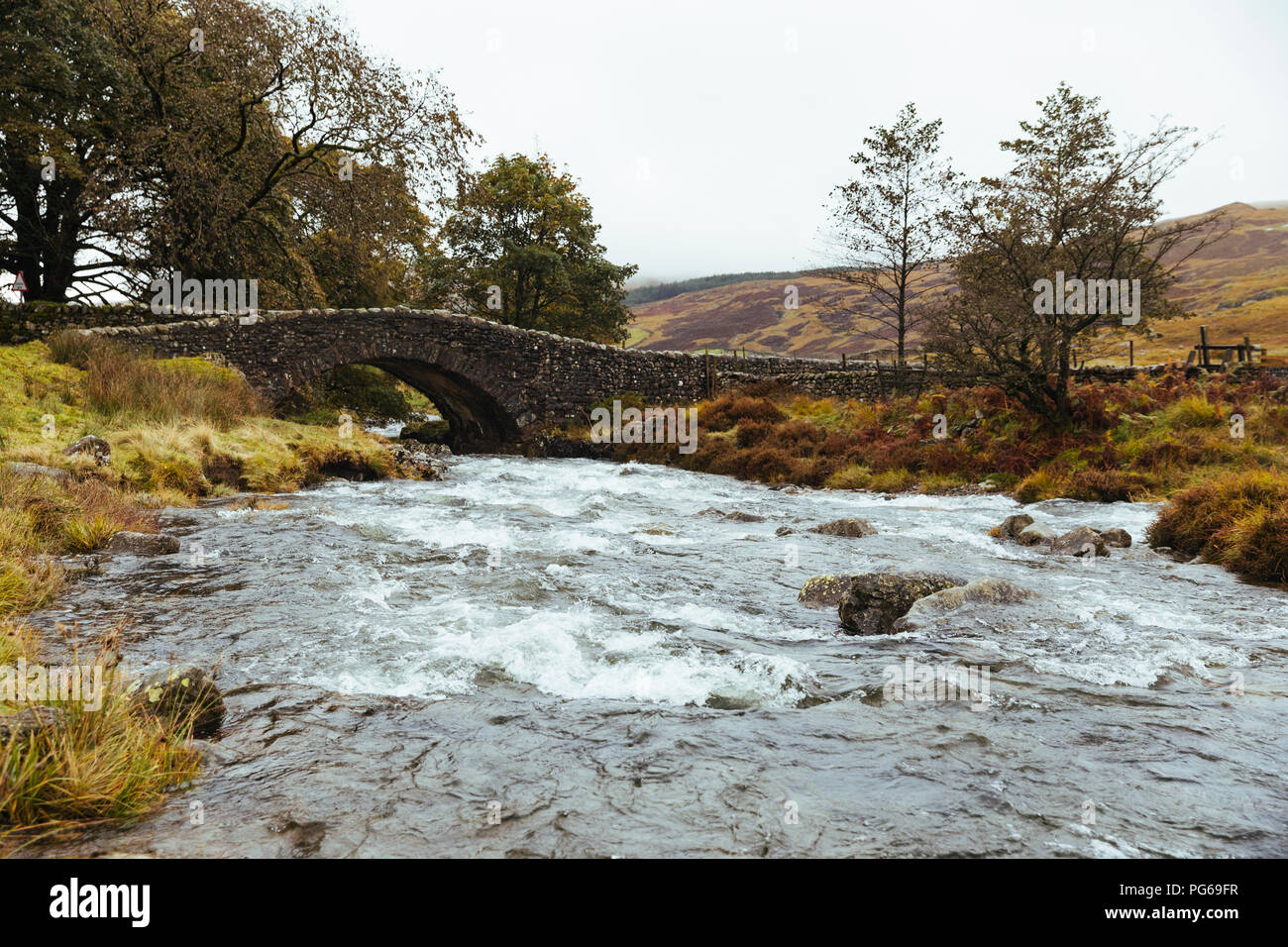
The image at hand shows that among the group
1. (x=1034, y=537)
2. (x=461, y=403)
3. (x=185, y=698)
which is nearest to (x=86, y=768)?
(x=185, y=698)

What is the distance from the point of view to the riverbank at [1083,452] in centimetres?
907

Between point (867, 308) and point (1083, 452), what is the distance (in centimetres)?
3319

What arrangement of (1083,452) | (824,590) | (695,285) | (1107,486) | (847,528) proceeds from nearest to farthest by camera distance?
(824,590), (847,528), (1107,486), (1083,452), (695,285)

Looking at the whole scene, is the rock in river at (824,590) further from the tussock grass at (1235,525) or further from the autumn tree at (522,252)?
the autumn tree at (522,252)

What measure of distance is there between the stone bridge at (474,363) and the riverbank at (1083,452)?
4.84 metres

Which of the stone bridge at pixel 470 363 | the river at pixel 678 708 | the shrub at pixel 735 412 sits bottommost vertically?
the river at pixel 678 708

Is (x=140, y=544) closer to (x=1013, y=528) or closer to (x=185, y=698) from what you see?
(x=185, y=698)

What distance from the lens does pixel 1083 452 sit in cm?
1446

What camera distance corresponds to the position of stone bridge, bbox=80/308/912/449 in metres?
18.3

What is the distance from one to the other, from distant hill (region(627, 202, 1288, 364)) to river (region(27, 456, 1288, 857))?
2666 centimetres

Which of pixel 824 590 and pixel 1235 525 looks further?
pixel 1235 525

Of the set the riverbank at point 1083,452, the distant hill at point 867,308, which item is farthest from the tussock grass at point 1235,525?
the distant hill at point 867,308

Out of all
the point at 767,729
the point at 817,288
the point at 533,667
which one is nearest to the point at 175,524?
the point at 533,667
